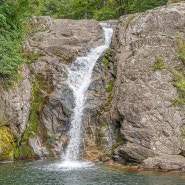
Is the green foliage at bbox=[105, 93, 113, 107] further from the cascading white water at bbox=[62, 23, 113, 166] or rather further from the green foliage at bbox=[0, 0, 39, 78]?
the green foliage at bbox=[0, 0, 39, 78]

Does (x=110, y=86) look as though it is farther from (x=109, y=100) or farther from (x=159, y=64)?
(x=159, y=64)

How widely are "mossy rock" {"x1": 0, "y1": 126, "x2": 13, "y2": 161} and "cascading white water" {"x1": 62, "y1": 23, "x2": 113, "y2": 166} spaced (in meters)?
3.36

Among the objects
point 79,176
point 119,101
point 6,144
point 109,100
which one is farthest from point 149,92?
point 6,144

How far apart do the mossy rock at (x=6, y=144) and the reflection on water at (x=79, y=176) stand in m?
1.26

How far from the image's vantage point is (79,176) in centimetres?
1474

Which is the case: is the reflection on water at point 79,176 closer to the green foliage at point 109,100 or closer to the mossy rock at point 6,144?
the mossy rock at point 6,144

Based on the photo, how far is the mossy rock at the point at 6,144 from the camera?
18344 mm

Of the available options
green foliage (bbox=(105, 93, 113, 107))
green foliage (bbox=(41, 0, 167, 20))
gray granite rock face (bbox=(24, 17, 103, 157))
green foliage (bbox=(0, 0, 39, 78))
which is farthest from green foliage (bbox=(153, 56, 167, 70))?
green foliage (bbox=(41, 0, 167, 20))

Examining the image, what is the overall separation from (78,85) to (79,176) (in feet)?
30.6

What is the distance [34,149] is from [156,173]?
8.22m

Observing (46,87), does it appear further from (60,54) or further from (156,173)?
(156,173)

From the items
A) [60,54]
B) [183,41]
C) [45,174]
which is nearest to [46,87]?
[60,54]

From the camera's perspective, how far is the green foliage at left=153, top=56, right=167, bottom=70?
20.0 m

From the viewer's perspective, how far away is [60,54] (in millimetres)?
25344
